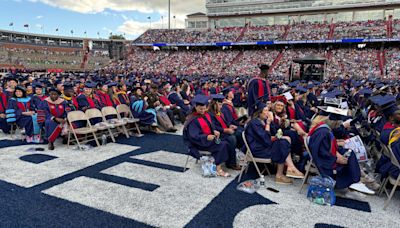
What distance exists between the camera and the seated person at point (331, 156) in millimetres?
4301

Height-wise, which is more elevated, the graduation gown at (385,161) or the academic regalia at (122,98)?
the academic regalia at (122,98)

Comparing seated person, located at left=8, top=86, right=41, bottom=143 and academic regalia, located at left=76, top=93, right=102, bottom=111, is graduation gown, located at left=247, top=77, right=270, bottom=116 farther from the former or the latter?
seated person, located at left=8, top=86, right=41, bottom=143

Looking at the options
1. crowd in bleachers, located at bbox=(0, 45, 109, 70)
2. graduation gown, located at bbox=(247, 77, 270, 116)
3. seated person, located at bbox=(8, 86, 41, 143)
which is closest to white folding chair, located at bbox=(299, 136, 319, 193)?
graduation gown, located at bbox=(247, 77, 270, 116)

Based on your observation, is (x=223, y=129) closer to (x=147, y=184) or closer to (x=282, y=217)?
(x=147, y=184)

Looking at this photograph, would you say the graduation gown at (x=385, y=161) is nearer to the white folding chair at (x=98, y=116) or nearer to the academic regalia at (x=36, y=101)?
the white folding chair at (x=98, y=116)

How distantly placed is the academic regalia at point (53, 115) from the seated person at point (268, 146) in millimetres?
4649

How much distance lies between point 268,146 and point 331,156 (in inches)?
40.7

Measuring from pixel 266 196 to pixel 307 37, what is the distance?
3809cm

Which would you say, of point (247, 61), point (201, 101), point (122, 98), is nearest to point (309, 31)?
point (247, 61)

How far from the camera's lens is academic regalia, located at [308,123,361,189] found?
14.1 ft

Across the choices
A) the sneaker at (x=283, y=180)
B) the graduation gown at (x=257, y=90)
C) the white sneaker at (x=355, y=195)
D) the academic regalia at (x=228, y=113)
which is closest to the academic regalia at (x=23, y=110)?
the academic regalia at (x=228, y=113)

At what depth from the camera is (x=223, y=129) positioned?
18.7 ft

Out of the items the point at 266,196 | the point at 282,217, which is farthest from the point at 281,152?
the point at 282,217

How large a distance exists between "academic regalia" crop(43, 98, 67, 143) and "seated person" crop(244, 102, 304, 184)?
4.65 meters
